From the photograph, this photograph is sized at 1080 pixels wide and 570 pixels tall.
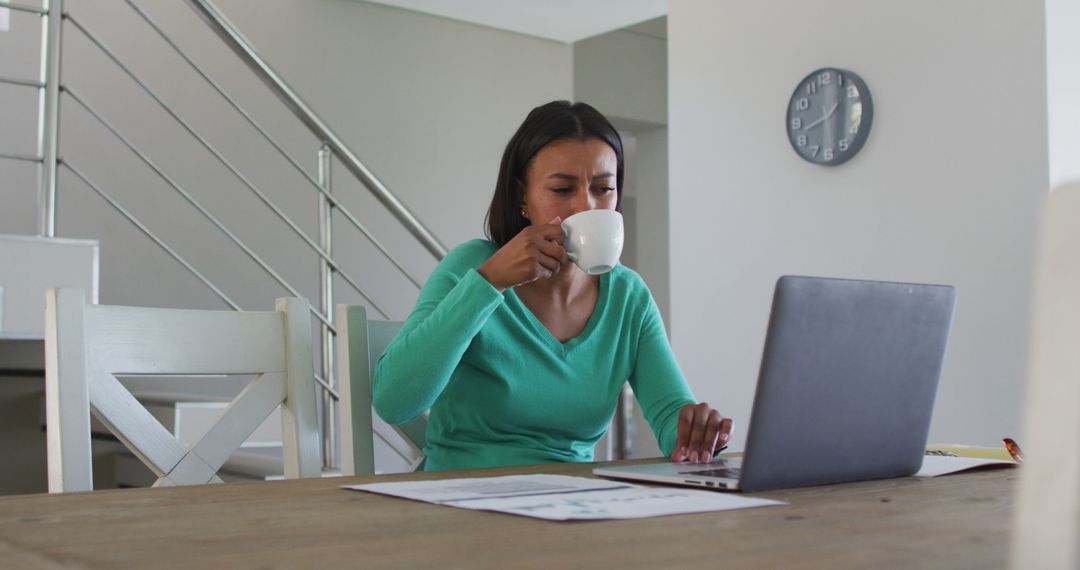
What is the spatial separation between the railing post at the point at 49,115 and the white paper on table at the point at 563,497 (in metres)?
1.82

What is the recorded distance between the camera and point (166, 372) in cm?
123

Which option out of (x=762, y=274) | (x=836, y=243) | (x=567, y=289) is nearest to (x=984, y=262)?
(x=836, y=243)

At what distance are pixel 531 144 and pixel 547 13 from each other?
3.06 m

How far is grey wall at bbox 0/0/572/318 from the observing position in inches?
152

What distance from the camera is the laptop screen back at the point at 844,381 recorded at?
0.86 m

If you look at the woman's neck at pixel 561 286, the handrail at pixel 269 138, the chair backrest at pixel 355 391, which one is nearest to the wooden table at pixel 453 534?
the chair backrest at pixel 355 391

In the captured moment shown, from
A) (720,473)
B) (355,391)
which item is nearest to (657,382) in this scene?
(355,391)

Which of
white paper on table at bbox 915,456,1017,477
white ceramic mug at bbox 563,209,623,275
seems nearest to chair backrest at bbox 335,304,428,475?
white ceramic mug at bbox 563,209,623,275

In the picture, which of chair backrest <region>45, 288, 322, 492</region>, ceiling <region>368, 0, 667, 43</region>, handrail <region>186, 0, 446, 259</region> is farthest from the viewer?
ceiling <region>368, 0, 667, 43</region>

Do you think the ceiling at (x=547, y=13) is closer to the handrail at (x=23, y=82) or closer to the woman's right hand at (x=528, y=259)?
the handrail at (x=23, y=82)

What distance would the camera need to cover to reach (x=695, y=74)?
3621mm

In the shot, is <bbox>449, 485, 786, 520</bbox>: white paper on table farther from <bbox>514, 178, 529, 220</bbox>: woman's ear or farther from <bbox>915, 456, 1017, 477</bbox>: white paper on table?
<bbox>514, 178, 529, 220</bbox>: woman's ear

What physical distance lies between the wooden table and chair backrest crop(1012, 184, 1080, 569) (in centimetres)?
25

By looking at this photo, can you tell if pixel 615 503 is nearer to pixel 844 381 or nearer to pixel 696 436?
pixel 844 381
